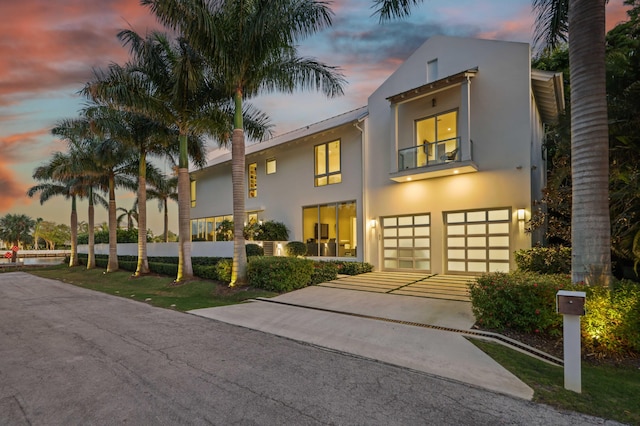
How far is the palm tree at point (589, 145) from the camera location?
5496 millimetres

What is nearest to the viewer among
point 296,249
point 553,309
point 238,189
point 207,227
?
point 553,309

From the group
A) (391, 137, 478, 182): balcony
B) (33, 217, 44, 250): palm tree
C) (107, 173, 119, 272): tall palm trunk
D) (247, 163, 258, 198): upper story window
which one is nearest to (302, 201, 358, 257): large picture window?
(391, 137, 478, 182): balcony

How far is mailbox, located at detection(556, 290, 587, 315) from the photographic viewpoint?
392cm

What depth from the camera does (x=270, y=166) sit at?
2080 cm

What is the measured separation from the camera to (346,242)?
653 inches

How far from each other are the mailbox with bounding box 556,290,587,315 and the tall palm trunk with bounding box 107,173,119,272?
23890 millimetres

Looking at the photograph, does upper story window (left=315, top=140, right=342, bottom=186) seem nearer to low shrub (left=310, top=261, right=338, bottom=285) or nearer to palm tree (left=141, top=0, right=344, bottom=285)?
low shrub (left=310, top=261, right=338, bottom=285)

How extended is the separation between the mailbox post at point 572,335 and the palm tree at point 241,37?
30.4 feet

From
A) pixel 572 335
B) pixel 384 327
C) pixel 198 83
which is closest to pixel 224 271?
pixel 198 83

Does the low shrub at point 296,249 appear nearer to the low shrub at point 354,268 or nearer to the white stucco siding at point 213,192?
the low shrub at point 354,268

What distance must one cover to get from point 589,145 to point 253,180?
18464 millimetres

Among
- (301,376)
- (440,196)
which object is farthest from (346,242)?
(301,376)

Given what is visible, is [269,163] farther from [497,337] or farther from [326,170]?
[497,337]

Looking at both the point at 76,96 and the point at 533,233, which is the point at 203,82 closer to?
the point at 76,96
